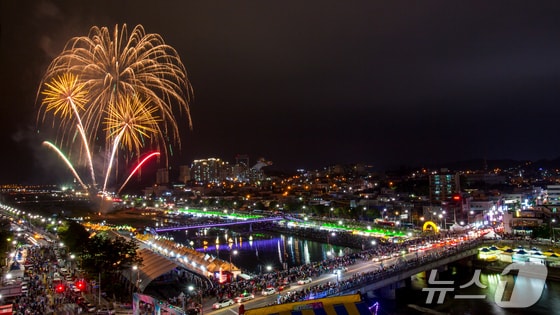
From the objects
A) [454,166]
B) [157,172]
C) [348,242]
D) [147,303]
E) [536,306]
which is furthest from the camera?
[454,166]

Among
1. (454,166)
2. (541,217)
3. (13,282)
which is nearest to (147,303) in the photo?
(13,282)

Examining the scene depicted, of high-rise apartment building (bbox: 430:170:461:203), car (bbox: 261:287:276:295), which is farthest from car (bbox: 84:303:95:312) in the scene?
high-rise apartment building (bbox: 430:170:461:203)

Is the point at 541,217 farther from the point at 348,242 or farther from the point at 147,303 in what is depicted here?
the point at 147,303

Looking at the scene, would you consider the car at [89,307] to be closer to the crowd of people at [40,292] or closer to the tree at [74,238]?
the crowd of people at [40,292]

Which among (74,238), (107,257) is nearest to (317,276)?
(107,257)

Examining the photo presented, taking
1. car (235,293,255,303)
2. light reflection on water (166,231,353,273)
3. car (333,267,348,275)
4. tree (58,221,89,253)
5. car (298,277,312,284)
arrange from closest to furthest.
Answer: car (235,293,255,303), car (298,277,312,284), car (333,267,348,275), tree (58,221,89,253), light reflection on water (166,231,353,273)

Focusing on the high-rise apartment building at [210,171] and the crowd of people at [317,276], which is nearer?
the crowd of people at [317,276]

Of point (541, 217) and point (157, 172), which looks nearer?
point (541, 217)

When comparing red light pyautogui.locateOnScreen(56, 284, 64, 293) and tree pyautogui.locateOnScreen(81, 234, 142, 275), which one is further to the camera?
tree pyautogui.locateOnScreen(81, 234, 142, 275)

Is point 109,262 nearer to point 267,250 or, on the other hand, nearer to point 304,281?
point 304,281

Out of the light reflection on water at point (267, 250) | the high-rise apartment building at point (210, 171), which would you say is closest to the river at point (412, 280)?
the light reflection on water at point (267, 250)

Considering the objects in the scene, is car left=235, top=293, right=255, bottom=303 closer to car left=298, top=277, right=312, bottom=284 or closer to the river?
car left=298, top=277, right=312, bottom=284
